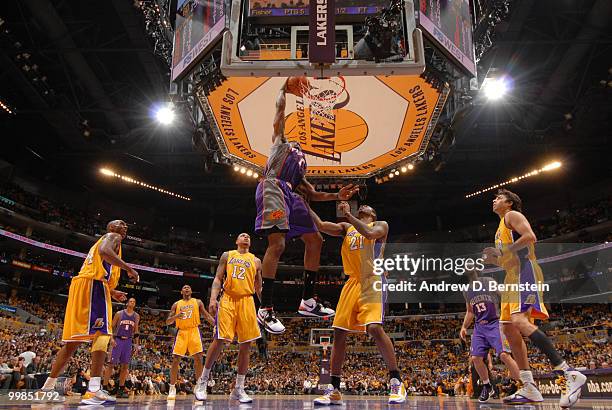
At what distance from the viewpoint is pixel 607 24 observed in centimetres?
1383

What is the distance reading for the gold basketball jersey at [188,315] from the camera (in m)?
9.31

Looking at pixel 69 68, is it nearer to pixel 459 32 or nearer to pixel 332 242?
pixel 459 32

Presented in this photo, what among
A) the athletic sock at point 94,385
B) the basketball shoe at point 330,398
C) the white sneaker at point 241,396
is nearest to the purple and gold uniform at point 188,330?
the white sneaker at point 241,396

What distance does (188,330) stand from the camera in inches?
368

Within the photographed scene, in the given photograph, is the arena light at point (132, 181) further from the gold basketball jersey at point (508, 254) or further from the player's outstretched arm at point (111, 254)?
the gold basketball jersey at point (508, 254)

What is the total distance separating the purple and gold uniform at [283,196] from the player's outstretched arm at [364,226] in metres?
0.38

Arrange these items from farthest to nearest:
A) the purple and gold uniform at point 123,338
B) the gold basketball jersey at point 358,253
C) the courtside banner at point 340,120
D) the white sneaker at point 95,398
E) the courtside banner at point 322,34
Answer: the purple and gold uniform at point 123,338 < the courtside banner at point 340,120 < the white sneaker at point 95,398 < the gold basketball jersey at point 358,253 < the courtside banner at point 322,34

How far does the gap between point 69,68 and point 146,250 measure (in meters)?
14.7

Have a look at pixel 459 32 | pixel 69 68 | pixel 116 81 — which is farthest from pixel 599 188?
pixel 69 68

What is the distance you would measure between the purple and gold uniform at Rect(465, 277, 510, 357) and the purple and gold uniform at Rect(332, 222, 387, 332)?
323 cm

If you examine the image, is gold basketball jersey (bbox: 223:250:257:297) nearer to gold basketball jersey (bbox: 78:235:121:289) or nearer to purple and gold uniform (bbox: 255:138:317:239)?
gold basketball jersey (bbox: 78:235:121:289)

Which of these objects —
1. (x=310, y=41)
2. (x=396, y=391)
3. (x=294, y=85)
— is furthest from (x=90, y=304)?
(x=310, y=41)

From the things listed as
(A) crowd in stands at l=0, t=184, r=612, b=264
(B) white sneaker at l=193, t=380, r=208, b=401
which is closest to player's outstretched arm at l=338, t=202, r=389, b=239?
(B) white sneaker at l=193, t=380, r=208, b=401

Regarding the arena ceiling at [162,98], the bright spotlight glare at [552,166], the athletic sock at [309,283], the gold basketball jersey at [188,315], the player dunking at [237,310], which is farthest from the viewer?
the bright spotlight glare at [552,166]
